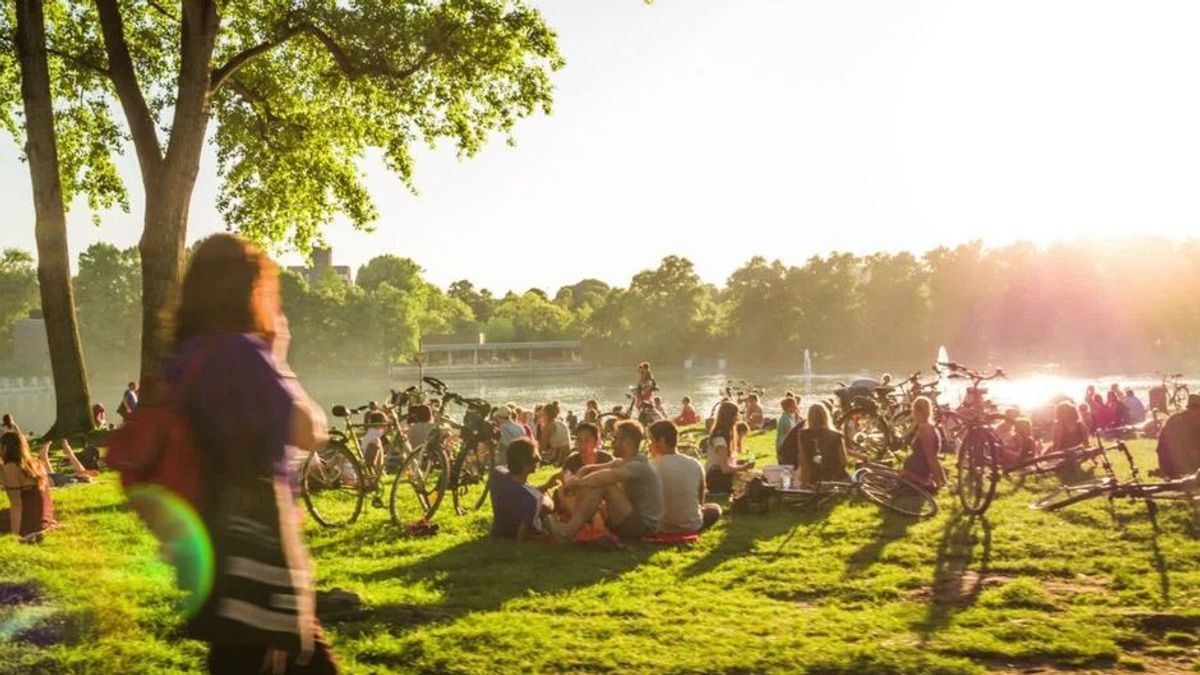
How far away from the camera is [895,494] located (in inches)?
416

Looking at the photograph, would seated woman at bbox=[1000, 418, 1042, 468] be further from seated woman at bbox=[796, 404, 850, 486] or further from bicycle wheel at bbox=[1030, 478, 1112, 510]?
seated woman at bbox=[796, 404, 850, 486]

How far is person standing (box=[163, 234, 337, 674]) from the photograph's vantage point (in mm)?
2768

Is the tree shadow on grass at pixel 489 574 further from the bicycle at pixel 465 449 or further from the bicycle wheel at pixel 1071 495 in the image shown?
the bicycle wheel at pixel 1071 495

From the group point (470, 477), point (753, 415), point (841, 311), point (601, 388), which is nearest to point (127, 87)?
point (470, 477)

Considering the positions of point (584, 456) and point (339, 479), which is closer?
point (339, 479)

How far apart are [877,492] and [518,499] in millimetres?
4130

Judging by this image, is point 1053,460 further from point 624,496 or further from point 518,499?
point 518,499

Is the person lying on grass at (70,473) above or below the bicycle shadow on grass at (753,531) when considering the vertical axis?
above

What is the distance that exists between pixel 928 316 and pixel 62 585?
111304mm

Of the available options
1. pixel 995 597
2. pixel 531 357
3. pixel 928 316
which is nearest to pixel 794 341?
pixel 928 316

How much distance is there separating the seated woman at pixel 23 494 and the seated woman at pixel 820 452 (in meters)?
7.98

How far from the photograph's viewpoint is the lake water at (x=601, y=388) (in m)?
58.6

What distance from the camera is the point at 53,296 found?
57.2 feet

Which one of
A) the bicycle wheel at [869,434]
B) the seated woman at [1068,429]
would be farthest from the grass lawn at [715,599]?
the bicycle wheel at [869,434]
